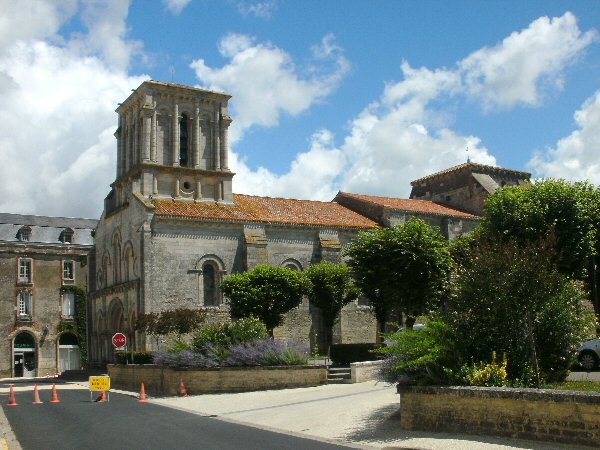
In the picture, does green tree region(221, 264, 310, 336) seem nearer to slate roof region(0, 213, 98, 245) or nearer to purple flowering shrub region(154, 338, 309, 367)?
purple flowering shrub region(154, 338, 309, 367)

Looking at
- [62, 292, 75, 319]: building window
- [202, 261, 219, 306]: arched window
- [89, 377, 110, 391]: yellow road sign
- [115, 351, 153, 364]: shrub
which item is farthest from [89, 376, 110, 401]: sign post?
[62, 292, 75, 319]: building window

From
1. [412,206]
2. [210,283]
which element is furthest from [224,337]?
[412,206]

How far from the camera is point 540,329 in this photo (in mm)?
15227

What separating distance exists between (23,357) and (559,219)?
4093cm

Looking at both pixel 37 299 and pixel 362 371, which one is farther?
pixel 37 299

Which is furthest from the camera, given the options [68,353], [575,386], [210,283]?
[68,353]

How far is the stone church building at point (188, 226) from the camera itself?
35.9 metres

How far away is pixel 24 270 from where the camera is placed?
178ft

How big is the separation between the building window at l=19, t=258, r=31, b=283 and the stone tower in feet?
55.0

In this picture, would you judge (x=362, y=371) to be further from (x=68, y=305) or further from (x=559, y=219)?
(x=68, y=305)

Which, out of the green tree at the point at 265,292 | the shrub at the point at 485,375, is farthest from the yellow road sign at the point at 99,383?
the shrub at the point at 485,375

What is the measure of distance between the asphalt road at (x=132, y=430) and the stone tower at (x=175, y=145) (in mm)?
18567

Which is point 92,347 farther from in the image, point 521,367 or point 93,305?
point 521,367

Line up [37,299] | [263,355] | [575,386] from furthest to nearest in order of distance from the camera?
[37,299] < [263,355] < [575,386]
